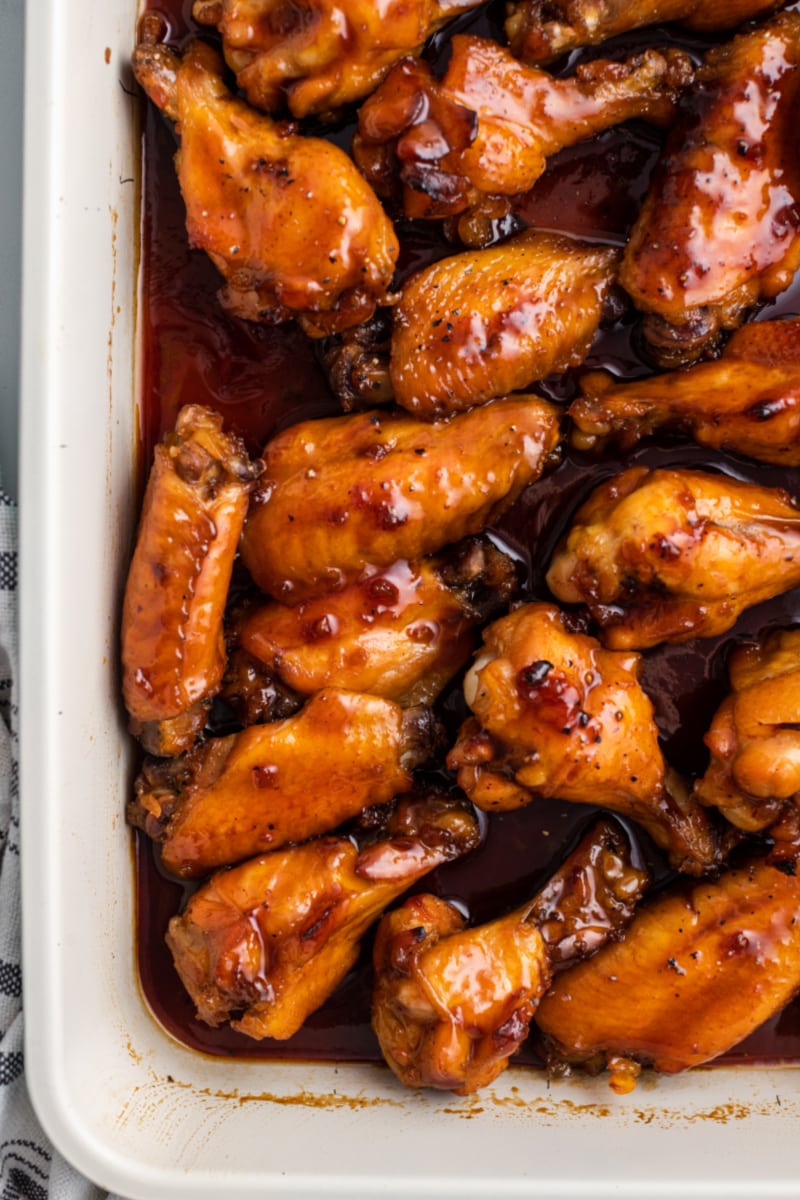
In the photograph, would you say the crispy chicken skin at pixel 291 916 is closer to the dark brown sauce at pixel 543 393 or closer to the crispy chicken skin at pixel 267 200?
the dark brown sauce at pixel 543 393

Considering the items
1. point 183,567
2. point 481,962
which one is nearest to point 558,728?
point 481,962

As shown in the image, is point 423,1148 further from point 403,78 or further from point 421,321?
point 403,78

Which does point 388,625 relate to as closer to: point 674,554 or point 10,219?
point 674,554

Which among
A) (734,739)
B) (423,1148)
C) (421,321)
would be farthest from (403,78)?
(423,1148)

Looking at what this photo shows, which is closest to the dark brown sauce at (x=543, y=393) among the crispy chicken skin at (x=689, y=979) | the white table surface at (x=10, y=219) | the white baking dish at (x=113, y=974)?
the white baking dish at (x=113, y=974)

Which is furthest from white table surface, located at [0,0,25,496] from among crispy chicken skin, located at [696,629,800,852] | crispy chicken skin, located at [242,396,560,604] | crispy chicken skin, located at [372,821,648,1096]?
crispy chicken skin, located at [696,629,800,852]
